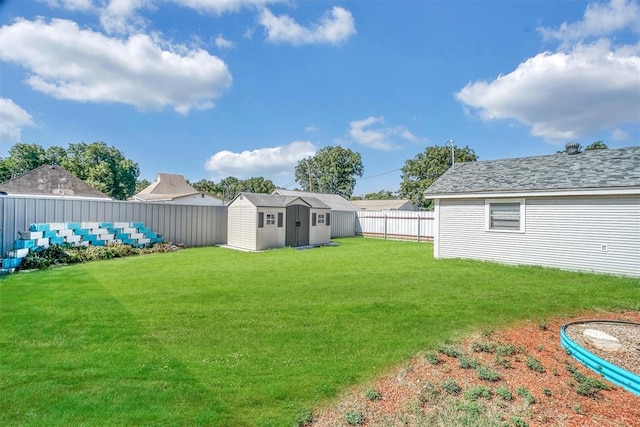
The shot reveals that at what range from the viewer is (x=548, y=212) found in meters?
8.99

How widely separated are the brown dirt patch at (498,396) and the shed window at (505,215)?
7000 millimetres

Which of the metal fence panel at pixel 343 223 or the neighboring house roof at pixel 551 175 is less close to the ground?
the neighboring house roof at pixel 551 175

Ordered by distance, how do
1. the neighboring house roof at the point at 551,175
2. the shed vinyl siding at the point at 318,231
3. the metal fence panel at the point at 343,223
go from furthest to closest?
the metal fence panel at the point at 343,223 < the shed vinyl siding at the point at 318,231 < the neighboring house roof at the point at 551,175

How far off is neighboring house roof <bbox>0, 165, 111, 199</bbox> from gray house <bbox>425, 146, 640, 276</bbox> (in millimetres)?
24686

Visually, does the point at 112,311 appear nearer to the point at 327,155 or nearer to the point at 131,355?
the point at 131,355

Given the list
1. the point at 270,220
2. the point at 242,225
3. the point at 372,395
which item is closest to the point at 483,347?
the point at 372,395

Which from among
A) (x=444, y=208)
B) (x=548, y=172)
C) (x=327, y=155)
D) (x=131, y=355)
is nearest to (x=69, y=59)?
(x=131, y=355)

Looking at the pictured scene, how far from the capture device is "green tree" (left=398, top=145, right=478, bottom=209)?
3562 centimetres

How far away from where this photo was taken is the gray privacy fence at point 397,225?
17406 millimetres

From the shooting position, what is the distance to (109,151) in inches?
1426

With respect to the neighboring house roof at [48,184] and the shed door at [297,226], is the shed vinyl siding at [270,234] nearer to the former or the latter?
the shed door at [297,226]

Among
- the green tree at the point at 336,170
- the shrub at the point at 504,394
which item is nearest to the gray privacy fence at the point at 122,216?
the shrub at the point at 504,394

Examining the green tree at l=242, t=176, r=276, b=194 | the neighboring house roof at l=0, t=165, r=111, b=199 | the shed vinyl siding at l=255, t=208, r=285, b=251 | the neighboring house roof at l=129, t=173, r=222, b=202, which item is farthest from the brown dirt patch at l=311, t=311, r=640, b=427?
the green tree at l=242, t=176, r=276, b=194

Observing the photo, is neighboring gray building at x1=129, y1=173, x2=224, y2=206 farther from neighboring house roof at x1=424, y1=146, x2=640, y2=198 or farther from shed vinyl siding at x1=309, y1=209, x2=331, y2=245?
neighboring house roof at x1=424, y1=146, x2=640, y2=198
